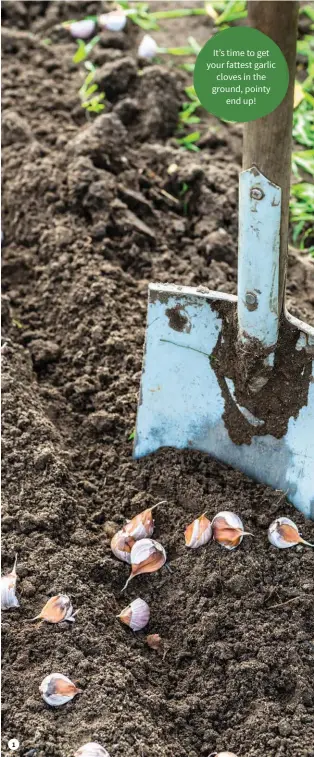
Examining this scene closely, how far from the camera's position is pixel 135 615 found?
7.07 feet

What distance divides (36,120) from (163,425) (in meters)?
1.46

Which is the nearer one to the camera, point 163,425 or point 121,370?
point 163,425

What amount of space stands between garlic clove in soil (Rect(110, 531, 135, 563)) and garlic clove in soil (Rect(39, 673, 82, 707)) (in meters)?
0.35

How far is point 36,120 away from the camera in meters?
3.45

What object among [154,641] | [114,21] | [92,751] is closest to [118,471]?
[154,641]

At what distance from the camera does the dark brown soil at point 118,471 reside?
2.01m

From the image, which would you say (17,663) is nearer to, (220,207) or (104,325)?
(104,325)

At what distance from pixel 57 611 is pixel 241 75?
3.74 ft

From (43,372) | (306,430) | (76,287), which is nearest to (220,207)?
(76,287)

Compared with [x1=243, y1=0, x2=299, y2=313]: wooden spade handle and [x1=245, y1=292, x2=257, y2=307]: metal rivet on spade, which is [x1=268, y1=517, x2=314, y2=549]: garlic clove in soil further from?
[x1=243, y1=0, x2=299, y2=313]: wooden spade handle

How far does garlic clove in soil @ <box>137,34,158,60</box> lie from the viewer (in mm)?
3650

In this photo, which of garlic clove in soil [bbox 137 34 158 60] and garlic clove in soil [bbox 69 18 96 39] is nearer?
garlic clove in soil [bbox 137 34 158 60]

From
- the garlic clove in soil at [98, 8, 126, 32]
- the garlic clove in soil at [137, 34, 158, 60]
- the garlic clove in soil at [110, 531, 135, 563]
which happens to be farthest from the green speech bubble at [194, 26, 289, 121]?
the garlic clove in soil at [98, 8, 126, 32]

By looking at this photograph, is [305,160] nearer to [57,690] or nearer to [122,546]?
[122,546]
